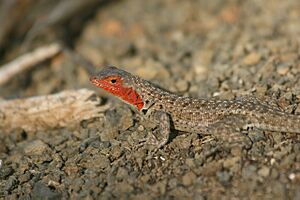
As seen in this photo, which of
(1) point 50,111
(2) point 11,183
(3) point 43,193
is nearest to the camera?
(3) point 43,193

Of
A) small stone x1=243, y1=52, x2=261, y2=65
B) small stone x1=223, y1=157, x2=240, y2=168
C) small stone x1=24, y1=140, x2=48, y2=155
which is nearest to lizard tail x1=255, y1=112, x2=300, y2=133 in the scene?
small stone x1=223, y1=157, x2=240, y2=168

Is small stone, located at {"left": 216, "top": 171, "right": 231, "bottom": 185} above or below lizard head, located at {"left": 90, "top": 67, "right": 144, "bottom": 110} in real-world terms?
below

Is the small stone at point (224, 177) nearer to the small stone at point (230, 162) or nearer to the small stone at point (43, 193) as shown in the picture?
the small stone at point (230, 162)

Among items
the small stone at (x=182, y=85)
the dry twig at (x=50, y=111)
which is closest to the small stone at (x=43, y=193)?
the dry twig at (x=50, y=111)

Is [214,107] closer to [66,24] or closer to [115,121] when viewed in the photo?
[115,121]

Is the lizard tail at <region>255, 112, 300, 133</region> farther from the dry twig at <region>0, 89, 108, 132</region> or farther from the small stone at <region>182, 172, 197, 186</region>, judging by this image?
the dry twig at <region>0, 89, 108, 132</region>

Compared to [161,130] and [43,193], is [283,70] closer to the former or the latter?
[161,130]

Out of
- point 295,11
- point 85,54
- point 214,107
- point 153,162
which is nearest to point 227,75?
point 214,107

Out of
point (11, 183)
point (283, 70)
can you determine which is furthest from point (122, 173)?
point (283, 70)
